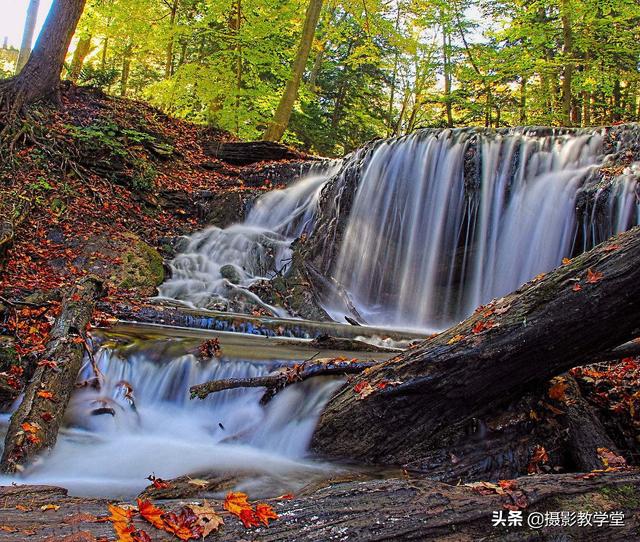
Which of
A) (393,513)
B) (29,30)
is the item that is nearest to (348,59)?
(29,30)

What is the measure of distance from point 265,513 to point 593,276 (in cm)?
202

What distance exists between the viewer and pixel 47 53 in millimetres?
10922

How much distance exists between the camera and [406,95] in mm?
28047

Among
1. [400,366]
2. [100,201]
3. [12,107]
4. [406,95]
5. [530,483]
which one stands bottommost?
[530,483]

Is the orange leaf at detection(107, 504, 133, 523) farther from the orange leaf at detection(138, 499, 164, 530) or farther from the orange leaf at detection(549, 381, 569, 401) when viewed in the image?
the orange leaf at detection(549, 381, 569, 401)

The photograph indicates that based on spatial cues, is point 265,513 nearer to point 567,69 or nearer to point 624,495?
point 624,495

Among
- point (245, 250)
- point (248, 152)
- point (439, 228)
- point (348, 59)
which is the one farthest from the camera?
point (348, 59)

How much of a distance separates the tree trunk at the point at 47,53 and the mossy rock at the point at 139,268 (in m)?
4.55

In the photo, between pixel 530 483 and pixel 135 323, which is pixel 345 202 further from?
pixel 530 483

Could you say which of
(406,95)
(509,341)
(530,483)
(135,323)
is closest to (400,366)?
(509,341)

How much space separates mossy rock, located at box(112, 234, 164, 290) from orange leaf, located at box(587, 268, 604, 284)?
23.3 ft

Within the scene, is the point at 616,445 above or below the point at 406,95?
below

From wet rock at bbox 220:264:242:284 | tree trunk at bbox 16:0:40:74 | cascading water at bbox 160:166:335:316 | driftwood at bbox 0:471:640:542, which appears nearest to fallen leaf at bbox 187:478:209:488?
driftwood at bbox 0:471:640:542

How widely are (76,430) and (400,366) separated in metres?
2.68
